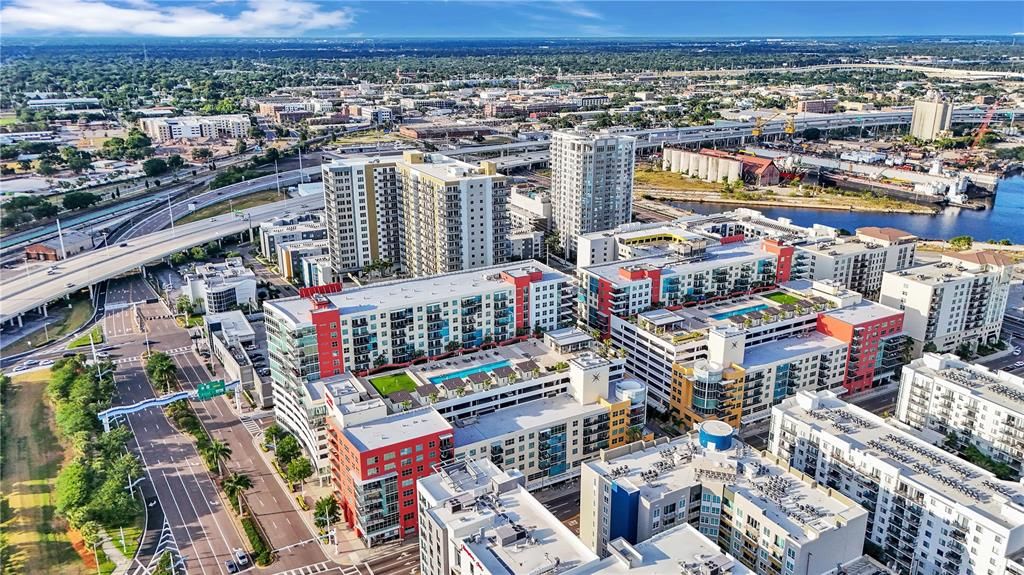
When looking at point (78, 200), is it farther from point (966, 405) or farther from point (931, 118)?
point (931, 118)

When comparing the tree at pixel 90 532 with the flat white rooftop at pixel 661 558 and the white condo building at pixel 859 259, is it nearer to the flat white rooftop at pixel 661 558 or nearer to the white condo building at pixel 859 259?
the flat white rooftop at pixel 661 558

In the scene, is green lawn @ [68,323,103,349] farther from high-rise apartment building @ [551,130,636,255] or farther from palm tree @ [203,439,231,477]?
high-rise apartment building @ [551,130,636,255]

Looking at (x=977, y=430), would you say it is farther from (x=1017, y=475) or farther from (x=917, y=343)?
(x=917, y=343)

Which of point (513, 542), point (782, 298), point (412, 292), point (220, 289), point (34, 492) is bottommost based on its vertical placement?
point (34, 492)

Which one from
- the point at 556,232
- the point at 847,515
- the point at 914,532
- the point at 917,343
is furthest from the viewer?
the point at 556,232

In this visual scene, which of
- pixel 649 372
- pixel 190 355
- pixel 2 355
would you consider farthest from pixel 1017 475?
pixel 2 355

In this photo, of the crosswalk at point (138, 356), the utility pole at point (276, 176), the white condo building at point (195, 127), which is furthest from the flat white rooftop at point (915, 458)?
the white condo building at point (195, 127)

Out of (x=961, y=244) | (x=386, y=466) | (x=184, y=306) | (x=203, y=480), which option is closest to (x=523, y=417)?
(x=386, y=466)

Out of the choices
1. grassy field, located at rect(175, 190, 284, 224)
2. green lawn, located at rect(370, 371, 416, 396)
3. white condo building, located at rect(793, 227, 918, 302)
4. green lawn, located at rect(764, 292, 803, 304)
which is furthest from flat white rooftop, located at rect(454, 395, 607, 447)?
grassy field, located at rect(175, 190, 284, 224)
